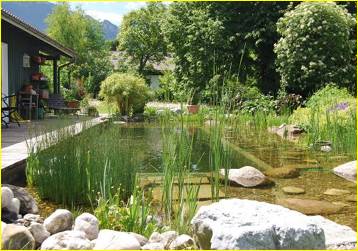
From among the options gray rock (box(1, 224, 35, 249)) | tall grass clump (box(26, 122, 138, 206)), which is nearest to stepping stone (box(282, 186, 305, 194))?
→ tall grass clump (box(26, 122, 138, 206))

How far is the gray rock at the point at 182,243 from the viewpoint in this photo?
276 centimetres

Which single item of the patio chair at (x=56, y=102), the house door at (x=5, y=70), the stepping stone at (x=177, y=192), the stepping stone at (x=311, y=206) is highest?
the house door at (x=5, y=70)

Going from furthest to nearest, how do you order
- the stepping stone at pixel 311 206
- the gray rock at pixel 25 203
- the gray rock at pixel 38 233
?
the stepping stone at pixel 311 206
the gray rock at pixel 25 203
the gray rock at pixel 38 233

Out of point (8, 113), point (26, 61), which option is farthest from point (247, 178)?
point (26, 61)

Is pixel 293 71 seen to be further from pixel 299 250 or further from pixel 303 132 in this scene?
pixel 299 250

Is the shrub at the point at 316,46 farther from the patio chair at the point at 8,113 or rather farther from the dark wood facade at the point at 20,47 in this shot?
the patio chair at the point at 8,113

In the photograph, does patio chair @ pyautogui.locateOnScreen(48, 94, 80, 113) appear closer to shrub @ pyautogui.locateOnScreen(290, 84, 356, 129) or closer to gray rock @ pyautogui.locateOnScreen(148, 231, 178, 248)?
shrub @ pyautogui.locateOnScreen(290, 84, 356, 129)

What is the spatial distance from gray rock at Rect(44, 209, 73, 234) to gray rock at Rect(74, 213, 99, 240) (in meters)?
0.20

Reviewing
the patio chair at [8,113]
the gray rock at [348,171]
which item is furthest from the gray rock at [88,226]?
the patio chair at [8,113]

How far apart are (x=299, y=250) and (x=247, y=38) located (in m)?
15.3

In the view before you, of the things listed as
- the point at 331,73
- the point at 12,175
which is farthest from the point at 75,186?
the point at 331,73

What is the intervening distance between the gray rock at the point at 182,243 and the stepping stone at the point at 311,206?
1.35 m

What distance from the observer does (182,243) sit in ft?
9.13

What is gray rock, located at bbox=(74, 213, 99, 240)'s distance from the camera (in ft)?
9.73
